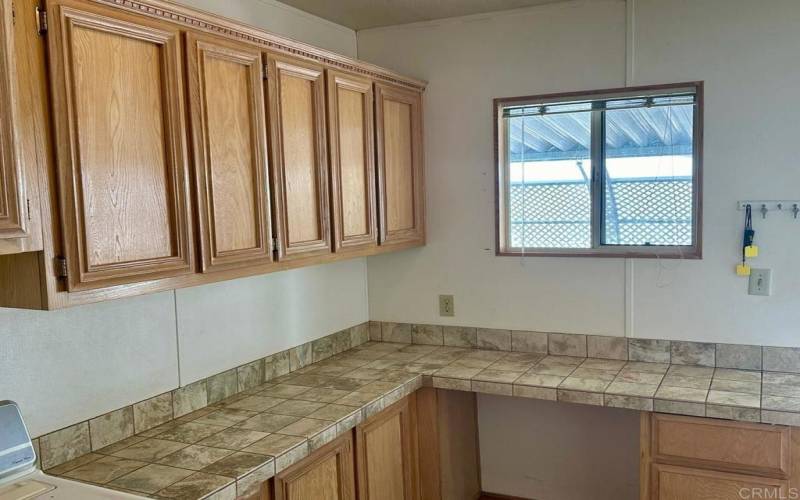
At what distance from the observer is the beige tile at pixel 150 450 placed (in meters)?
1.97

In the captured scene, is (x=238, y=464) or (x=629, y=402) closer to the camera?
(x=238, y=464)

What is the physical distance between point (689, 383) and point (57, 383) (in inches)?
87.9

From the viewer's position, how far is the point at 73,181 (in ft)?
5.31

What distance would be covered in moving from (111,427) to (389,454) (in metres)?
1.09

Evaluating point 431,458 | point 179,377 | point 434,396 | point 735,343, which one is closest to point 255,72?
point 179,377

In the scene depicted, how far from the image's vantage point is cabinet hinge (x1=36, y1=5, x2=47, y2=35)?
1541mm

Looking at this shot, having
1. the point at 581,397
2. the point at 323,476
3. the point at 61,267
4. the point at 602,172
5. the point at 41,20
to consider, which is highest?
the point at 41,20

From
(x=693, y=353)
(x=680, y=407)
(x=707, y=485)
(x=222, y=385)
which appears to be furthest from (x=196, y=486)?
(x=693, y=353)

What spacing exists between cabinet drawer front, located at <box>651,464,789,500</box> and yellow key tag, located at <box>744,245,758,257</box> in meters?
0.88

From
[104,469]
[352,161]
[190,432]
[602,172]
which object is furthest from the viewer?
[602,172]

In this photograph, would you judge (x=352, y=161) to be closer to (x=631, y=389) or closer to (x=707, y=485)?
(x=631, y=389)

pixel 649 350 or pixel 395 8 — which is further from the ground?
pixel 395 8

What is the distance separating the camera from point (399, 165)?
3.11 metres

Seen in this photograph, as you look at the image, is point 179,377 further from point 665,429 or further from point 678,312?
point 678,312
